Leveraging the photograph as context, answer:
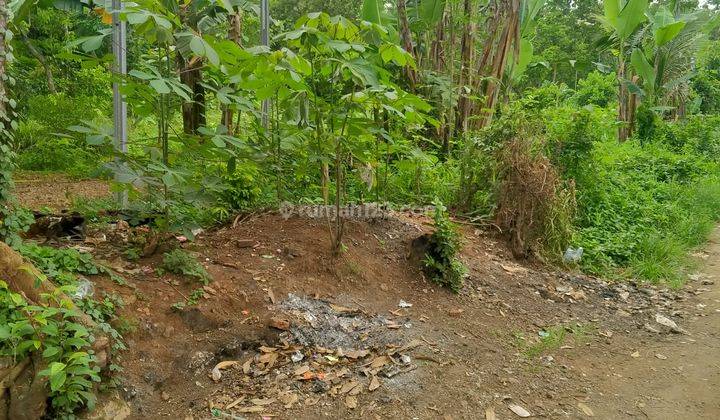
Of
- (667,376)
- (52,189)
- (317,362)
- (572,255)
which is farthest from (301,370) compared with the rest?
(52,189)

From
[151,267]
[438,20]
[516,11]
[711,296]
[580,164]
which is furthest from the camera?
[438,20]

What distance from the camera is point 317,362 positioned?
3.04 metres

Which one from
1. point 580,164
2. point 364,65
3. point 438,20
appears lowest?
point 580,164

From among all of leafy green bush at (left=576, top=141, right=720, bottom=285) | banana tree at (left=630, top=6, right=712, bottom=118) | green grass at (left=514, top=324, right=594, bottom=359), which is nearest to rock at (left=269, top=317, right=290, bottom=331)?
green grass at (left=514, top=324, right=594, bottom=359)

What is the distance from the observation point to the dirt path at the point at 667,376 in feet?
9.96

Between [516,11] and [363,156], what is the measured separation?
4893 mm

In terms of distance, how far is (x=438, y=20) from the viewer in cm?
827

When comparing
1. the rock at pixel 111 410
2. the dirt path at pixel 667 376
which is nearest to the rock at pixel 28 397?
the rock at pixel 111 410

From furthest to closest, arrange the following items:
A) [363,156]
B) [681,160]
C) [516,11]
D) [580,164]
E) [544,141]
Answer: [681,160] → [516,11] → [580,164] → [544,141] → [363,156]

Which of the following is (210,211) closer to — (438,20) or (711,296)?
(711,296)

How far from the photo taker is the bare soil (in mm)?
2742

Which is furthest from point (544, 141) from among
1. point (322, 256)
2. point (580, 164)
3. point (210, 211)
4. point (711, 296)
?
point (210, 211)

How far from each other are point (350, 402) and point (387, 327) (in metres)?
0.82

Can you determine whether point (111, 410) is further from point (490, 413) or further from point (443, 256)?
point (443, 256)
